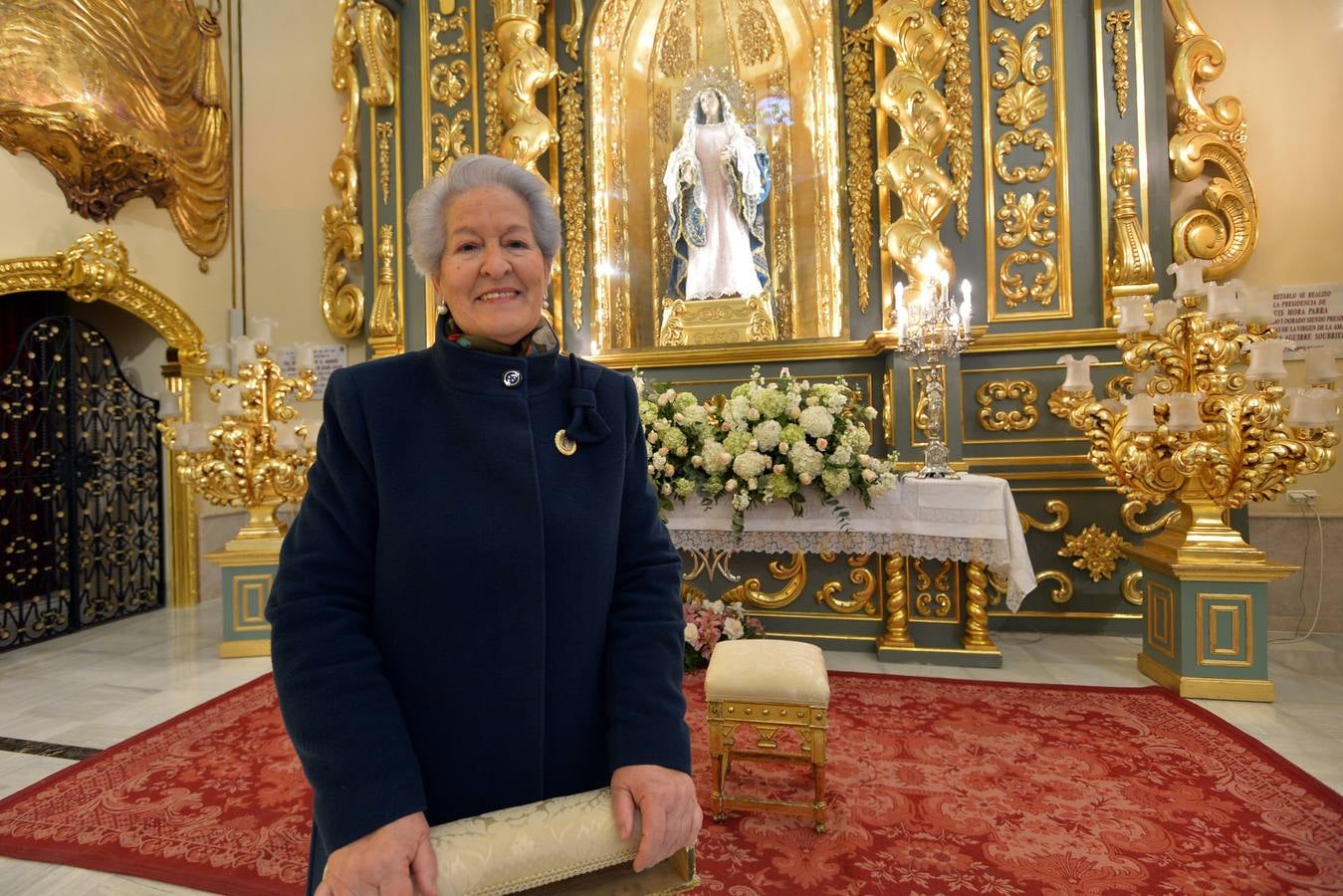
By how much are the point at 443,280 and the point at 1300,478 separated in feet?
21.4

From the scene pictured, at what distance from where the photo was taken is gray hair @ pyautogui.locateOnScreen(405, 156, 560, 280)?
1086mm

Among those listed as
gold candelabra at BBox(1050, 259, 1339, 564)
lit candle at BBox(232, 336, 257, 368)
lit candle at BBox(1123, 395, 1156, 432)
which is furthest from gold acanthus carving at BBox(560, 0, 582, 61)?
lit candle at BBox(1123, 395, 1156, 432)

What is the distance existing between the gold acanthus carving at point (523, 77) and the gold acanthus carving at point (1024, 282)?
3882 millimetres

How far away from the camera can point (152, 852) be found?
95.7 inches

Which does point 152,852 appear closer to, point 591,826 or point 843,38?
point 591,826

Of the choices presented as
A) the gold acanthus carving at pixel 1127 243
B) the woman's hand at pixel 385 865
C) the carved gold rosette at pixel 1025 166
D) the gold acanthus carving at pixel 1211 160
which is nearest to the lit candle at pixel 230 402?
the woman's hand at pixel 385 865

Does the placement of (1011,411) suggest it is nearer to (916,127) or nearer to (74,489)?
(916,127)

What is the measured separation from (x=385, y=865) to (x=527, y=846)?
0.18m

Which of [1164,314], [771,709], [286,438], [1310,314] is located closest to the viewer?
[771,709]

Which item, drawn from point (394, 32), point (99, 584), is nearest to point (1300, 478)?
point (394, 32)

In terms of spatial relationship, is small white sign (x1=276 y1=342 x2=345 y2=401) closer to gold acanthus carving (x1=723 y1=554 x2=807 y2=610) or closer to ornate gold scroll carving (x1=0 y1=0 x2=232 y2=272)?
ornate gold scroll carving (x1=0 y1=0 x2=232 y2=272)

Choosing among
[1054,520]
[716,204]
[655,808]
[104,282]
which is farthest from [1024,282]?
[104,282]

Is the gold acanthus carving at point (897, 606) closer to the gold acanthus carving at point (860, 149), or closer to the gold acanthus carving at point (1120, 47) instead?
the gold acanthus carving at point (860, 149)

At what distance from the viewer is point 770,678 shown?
2553 millimetres
